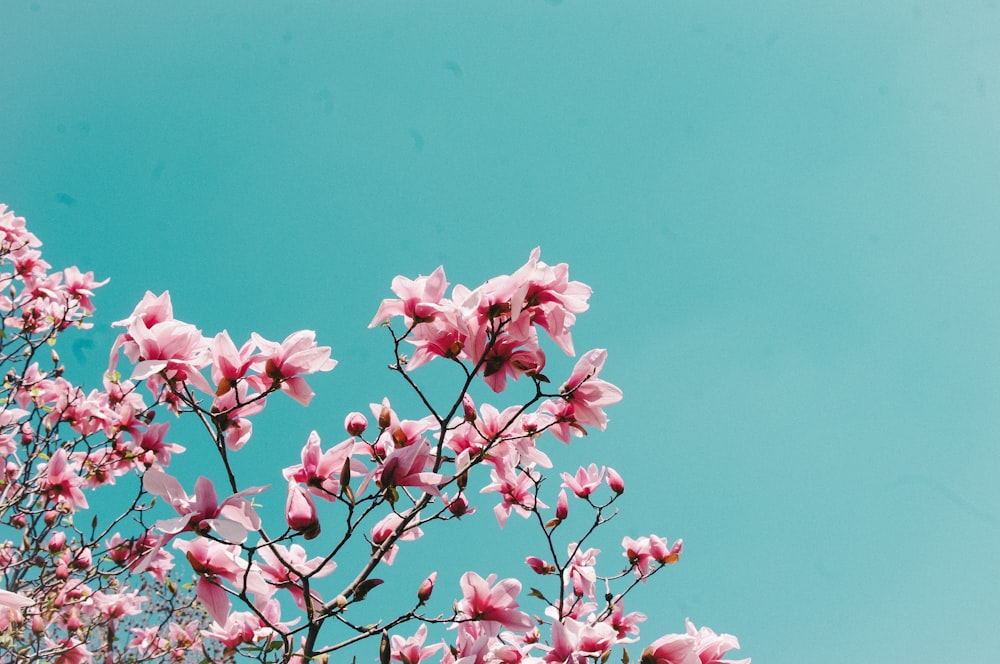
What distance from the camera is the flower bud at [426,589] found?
6.63 ft

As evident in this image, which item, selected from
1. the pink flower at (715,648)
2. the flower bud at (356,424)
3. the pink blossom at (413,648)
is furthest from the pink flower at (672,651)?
the flower bud at (356,424)

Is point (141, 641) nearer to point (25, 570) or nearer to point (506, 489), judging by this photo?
point (25, 570)

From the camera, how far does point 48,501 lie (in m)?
3.70

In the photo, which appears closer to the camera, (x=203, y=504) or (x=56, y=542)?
(x=203, y=504)


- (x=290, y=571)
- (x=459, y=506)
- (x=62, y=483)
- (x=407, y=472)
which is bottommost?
(x=290, y=571)

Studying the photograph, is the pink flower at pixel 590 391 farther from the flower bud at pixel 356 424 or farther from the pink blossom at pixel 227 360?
the pink blossom at pixel 227 360

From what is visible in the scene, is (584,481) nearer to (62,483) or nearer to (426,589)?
(426,589)

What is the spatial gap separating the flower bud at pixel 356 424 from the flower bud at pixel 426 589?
0.54 m

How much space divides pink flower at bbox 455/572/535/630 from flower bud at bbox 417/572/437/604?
0.21 meters

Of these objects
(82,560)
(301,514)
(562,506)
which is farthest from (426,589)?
(82,560)

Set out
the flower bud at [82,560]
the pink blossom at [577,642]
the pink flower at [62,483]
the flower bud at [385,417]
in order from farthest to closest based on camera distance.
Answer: the flower bud at [82,560] → the pink flower at [62,483] → the flower bud at [385,417] → the pink blossom at [577,642]

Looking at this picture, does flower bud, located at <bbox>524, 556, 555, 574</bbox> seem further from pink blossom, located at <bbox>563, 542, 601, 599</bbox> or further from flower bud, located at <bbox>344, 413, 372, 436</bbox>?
flower bud, located at <bbox>344, 413, 372, 436</bbox>

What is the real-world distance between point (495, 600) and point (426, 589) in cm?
30

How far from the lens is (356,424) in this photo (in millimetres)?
2133
